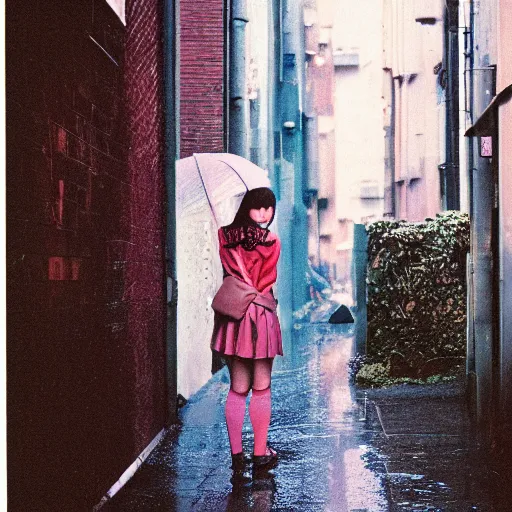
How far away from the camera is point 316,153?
121ft

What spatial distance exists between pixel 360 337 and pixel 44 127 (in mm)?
9420

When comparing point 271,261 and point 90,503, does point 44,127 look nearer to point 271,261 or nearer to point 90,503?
point 90,503

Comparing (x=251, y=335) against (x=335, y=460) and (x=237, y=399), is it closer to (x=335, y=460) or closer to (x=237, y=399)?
(x=237, y=399)

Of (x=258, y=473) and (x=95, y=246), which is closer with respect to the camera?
(x=95, y=246)

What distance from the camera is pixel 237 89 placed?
1521cm

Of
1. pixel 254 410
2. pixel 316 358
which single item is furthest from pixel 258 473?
pixel 316 358

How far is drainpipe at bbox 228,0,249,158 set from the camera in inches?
598

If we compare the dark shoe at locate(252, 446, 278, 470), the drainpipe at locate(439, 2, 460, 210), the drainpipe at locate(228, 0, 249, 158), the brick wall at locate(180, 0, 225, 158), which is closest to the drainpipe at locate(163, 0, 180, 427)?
the dark shoe at locate(252, 446, 278, 470)

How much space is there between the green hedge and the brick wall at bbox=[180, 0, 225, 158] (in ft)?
14.7

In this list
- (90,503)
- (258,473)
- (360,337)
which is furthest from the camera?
(360,337)

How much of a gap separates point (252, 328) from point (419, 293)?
15.1 ft

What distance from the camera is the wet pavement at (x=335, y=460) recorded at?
5.30m

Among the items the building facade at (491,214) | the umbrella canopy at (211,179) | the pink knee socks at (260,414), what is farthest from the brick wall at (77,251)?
the umbrella canopy at (211,179)

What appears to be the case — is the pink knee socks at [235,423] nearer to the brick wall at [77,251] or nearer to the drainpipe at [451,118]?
→ the brick wall at [77,251]
